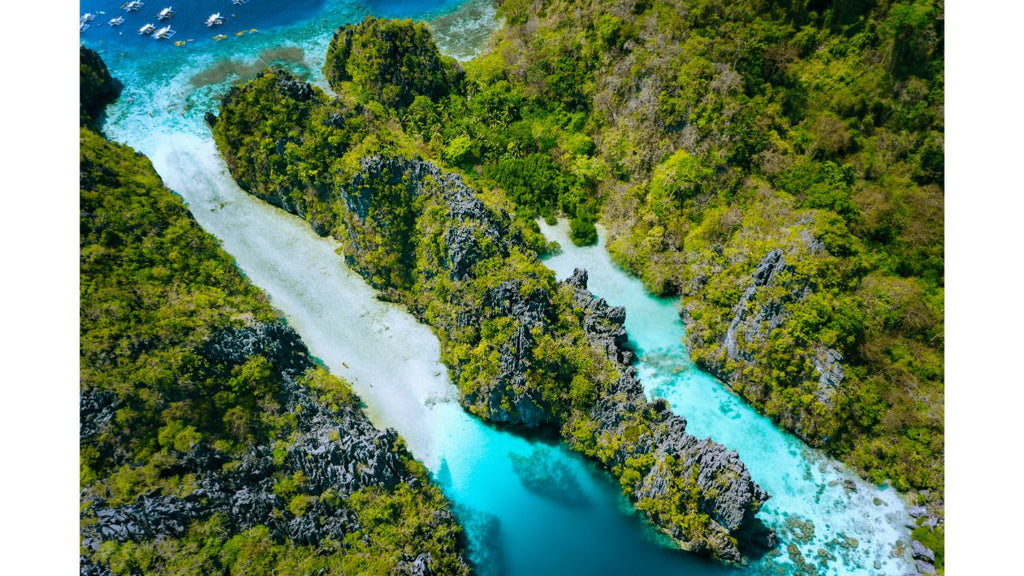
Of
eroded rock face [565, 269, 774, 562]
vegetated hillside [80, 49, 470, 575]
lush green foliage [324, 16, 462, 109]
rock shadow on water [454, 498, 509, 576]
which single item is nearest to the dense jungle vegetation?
lush green foliage [324, 16, 462, 109]

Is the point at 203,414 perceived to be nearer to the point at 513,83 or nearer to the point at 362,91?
the point at 362,91

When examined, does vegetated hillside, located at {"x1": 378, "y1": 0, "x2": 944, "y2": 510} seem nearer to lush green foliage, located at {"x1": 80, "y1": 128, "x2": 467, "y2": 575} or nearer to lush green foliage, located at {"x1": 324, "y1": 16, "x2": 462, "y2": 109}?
lush green foliage, located at {"x1": 324, "y1": 16, "x2": 462, "y2": 109}

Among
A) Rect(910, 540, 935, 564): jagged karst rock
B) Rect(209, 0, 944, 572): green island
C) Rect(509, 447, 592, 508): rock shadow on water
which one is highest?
Rect(209, 0, 944, 572): green island

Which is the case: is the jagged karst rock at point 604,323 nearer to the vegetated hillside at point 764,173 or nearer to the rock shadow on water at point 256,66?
the vegetated hillside at point 764,173

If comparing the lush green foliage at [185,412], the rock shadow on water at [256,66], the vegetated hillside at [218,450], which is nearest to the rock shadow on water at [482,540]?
the vegetated hillside at [218,450]

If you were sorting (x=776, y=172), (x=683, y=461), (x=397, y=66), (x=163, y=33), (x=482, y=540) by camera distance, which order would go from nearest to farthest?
(x=683, y=461)
(x=482, y=540)
(x=776, y=172)
(x=397, y=66)
(x=163, y=33)

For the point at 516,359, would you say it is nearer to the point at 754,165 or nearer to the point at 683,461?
the point at 683,461

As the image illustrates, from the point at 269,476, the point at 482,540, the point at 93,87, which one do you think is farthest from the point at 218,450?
the point at 93,87
